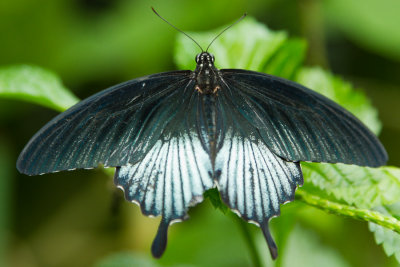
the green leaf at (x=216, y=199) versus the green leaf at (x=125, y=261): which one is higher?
the green leaf at (x=125, y=261)

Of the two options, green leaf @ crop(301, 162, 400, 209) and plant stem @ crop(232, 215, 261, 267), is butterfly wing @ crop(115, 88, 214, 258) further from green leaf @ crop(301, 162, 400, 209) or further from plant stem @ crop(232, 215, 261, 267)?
green leaf @ crop(301, 162, 400, 209)

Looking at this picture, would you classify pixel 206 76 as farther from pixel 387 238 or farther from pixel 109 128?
pixel 387 238

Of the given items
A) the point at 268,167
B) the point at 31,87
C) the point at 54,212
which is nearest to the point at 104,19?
the point at 54,212

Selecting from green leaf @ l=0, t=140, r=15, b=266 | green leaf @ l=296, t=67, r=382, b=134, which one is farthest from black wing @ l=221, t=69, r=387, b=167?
green leaf @ l=0, t=140, r=15, b=266

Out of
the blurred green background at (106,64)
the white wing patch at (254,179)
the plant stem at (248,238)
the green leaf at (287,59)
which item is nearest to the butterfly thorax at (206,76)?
the white wing patch at (254,179)

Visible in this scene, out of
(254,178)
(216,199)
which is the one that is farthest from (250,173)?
(216,199)

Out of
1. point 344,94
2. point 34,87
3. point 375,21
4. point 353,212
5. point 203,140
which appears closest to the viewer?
point 353,212

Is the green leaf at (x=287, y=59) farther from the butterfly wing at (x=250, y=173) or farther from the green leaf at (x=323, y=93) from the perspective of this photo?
the butterfly wing at (x=250, y=173)
